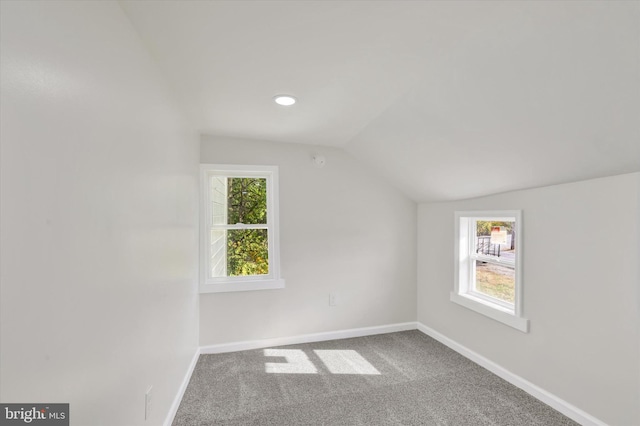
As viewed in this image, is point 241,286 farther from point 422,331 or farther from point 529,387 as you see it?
point 529,387

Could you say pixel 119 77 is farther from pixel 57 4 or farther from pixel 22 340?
pixel 22 340

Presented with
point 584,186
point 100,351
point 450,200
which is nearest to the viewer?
point 100,351

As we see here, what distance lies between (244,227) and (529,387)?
2780 mm

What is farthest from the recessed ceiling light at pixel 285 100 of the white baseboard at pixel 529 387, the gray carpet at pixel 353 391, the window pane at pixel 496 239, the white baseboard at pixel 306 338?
the white baseboard at pixel 529 387

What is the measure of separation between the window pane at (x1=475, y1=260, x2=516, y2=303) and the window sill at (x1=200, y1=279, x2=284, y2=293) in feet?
6.42

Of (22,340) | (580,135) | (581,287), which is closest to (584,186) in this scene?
(580,135)

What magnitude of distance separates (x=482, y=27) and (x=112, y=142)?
1636mm

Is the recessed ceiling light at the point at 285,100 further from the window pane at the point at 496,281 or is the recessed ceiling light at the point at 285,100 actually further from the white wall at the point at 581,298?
the window pane at the point at 496,281

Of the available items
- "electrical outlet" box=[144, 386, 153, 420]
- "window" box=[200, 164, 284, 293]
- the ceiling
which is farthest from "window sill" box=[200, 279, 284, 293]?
the ceiling

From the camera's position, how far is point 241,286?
10.3ft

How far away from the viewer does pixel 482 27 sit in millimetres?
1383

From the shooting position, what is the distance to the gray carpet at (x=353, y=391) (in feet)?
6.77

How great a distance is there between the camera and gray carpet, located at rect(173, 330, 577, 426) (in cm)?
206

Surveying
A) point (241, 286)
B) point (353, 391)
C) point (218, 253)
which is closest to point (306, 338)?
point (241, 286)
